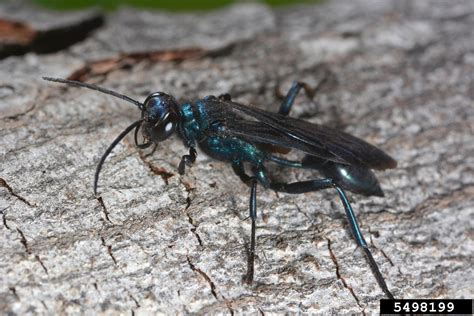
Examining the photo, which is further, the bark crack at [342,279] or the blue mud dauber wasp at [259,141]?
the blue mud dauber wasp at [259,141]

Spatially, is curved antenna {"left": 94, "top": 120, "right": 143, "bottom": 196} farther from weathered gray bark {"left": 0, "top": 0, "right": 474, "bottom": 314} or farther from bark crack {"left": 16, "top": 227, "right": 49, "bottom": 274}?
bark crack {"left": 16, "top": 227, "right": 49, "bottom": 274}

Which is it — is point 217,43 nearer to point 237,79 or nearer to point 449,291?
point 237,79

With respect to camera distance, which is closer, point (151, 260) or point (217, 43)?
point (151, 260)

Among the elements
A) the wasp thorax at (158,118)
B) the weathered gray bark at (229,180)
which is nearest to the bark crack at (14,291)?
the weathered gray bark at (229,180)

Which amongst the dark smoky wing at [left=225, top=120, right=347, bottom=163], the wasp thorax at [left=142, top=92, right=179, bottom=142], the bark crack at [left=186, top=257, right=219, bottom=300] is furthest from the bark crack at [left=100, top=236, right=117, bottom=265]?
the dark smoky wing at [left=225, top=120, right=347, bottom=163]

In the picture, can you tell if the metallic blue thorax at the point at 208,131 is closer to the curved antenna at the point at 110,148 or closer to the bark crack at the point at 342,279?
the curved antenna at the point at 110,148

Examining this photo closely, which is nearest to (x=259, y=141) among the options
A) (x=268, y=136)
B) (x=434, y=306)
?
(x=268, y=136)

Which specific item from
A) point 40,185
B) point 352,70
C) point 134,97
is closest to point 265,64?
point 352,70
